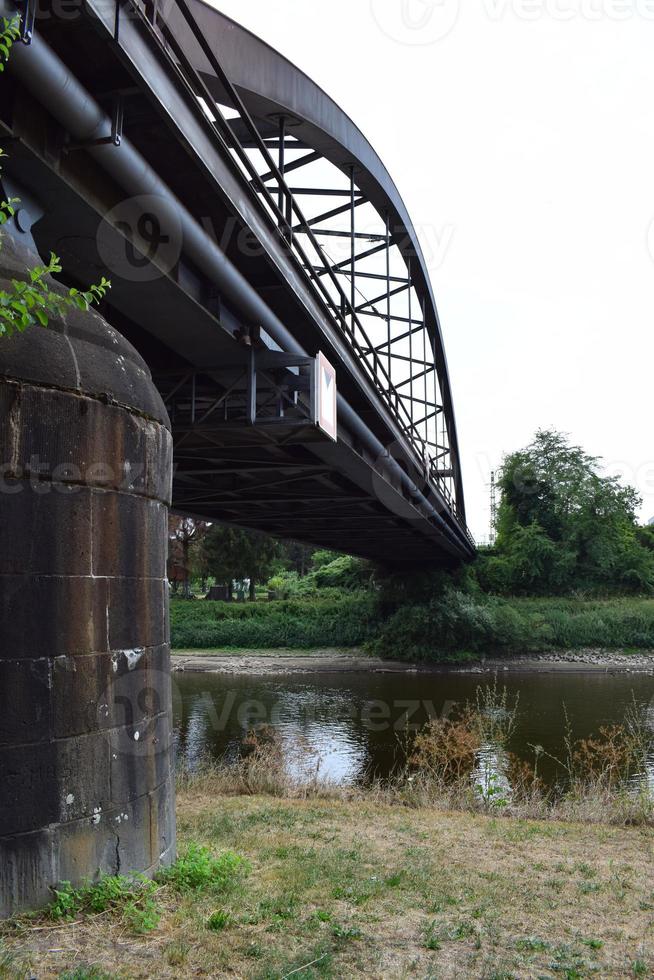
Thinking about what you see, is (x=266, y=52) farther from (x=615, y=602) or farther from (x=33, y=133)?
(x=615, y=602)

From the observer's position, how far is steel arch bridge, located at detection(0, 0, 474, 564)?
5230 millimetres

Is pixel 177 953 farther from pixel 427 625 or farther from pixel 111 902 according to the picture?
pixel 427 625

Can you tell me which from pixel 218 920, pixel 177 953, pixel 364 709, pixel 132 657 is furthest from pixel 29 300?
pixel 364 709

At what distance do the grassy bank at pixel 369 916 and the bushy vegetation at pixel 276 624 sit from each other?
115 ft

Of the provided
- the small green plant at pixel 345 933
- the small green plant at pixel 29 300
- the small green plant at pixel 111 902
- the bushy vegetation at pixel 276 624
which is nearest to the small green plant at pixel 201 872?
the small green plant at pixel 111 902

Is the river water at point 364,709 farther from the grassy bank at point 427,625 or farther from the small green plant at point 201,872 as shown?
the small green plant at point 201,872

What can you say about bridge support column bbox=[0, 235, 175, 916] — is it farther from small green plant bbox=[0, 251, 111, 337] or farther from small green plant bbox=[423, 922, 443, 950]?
small green plant bbox=[423, 922, 443, 950]

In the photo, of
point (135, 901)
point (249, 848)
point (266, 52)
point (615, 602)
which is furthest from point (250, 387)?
point (615, 602)

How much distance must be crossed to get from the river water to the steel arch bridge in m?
5.68

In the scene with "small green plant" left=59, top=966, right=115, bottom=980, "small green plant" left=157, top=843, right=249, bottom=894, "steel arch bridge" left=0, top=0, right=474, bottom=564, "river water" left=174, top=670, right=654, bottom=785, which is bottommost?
"river water" left=174, top=670, right=654, bottom=785

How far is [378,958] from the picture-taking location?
4246 millimetres

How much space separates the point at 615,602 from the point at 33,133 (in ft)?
141

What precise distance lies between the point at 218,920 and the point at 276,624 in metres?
39.4

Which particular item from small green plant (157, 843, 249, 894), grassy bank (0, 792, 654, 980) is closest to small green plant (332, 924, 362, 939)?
grassy bank (0, 792, 654, 980)
